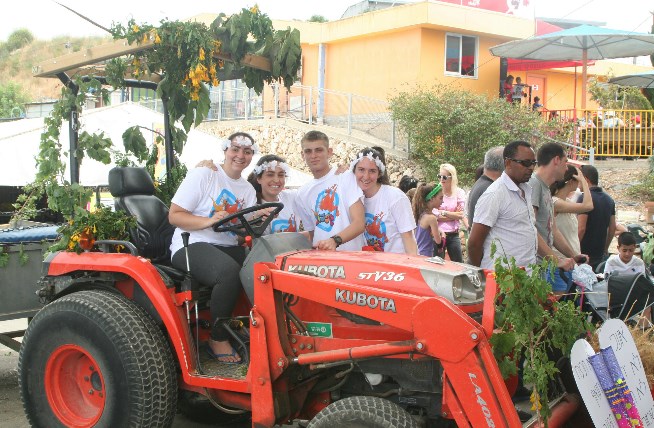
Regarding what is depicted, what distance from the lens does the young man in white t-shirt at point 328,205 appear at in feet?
17.3

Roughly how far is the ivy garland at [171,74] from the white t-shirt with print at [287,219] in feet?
2.83

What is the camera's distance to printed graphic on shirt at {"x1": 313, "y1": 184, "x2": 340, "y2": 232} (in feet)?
17.7

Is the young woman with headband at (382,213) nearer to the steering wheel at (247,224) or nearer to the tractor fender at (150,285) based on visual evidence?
the steering wheel at (247,224)

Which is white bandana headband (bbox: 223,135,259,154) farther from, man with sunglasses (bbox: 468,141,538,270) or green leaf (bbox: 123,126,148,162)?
man with sunglasses (bbox: 468,141,538,270)

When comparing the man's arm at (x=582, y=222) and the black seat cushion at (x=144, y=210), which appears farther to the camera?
the man's arm at (x=582, y=222)

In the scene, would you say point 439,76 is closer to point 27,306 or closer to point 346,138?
point 346,138

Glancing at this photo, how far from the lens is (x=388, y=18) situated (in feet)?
76.1

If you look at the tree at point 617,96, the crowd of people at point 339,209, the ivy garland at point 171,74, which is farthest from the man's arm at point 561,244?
the tree at point 617,96

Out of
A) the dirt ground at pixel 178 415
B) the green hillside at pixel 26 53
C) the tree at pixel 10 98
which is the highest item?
the green hillside at pixel 26 53

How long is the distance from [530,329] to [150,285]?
2274 mm

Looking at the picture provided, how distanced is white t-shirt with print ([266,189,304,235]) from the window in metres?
18.6

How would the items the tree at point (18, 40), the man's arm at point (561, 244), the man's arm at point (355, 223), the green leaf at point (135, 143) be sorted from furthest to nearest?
the tree at point (18, 40)
the man's arm at point (561, 244)
the green leaf at point (135, 143)
the man's arm at point (355, 223)

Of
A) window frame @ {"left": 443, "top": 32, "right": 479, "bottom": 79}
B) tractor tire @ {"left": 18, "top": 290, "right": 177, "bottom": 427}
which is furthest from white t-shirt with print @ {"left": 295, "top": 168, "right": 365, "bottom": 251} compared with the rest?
window frame @ {"left": 443, "top": 32, "right": 479, "bottom": 79}

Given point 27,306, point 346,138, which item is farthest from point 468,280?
point 346,138
